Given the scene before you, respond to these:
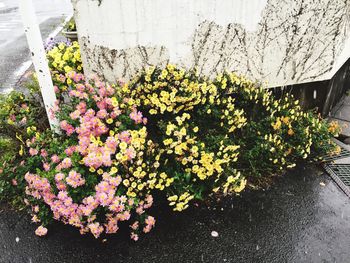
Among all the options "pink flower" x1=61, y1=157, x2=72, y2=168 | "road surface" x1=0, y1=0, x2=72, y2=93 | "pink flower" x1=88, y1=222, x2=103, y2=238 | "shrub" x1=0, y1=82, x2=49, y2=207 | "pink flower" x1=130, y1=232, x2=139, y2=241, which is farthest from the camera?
"road surface" x1=0, y1=0, x2=72, y2=93

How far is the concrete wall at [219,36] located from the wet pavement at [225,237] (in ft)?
5.87

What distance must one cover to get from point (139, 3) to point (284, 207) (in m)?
2.83

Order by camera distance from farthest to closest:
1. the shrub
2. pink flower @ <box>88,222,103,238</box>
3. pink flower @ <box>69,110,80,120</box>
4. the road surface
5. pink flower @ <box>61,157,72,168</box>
Result: 1. the road surface
2. the shrub
3. pink flower @ <box>69,110,80,120</box>
4. pink flower @ <box>61,157,72,168</box>
5. pink flower @ <box>88,222,103,238</box>

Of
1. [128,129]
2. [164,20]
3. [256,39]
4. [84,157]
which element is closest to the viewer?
[84,157]

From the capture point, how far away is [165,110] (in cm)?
385

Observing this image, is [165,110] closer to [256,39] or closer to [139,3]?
[139,3]

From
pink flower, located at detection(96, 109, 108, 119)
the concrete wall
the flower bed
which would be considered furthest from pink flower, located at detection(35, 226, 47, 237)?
the concrete wall

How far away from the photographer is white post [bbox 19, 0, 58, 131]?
3.18 m

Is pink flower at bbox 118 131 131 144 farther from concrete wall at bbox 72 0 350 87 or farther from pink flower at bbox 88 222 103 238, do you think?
concrete wall at bbox 72 0 350 87

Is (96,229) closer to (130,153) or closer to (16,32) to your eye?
(130,153)

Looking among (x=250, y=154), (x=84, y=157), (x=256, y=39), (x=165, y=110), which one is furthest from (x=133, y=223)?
(x=256, y=39)

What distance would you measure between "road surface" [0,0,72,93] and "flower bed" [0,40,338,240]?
118 inches

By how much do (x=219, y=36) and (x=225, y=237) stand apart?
2.45 metres

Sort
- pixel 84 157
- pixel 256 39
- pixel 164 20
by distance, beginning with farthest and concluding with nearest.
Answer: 1. pixel 256 39
2. pixel 164 20
3. pixel 84 157
